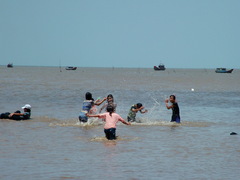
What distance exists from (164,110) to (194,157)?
48.2 ft

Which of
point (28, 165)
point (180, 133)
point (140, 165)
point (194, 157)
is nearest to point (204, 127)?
point (180, 133)

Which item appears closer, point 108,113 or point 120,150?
point 120,150

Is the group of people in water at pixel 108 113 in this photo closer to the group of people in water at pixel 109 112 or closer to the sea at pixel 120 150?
the group of people in water at pixel 109 112

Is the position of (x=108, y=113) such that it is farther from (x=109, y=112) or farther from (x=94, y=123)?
(x=94, y=123)

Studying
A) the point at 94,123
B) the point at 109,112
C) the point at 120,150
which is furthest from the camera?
the point at 94,123

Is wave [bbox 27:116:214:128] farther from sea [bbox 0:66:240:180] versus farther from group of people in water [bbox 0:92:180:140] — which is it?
group of people in water [bbox 0:92:180:140]

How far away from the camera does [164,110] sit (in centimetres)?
2733

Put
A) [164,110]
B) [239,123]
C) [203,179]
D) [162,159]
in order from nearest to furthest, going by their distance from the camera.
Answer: [203,179] < [162,159] < [239,123] < [164,110]

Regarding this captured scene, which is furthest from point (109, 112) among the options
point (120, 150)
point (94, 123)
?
point (94, 123)

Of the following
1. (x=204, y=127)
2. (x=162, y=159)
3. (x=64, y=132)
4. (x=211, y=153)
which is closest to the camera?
(x=162, y=159)

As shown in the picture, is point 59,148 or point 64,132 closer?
point 59,148

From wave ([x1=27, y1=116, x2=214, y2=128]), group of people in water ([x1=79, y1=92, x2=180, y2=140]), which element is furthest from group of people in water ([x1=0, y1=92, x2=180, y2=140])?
wave ([x1=27, y1=116, x2=214, y2=128])

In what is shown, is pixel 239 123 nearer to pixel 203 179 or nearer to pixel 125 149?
pixel 125 149

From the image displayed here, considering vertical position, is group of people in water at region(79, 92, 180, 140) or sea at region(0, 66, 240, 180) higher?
group of people in water at region(79, 92, 180, 140)
